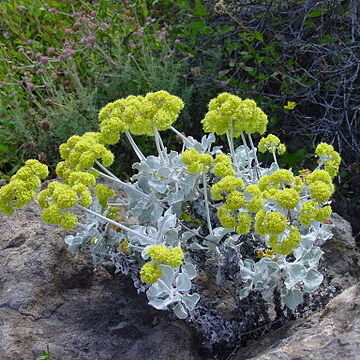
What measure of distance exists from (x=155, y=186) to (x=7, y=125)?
244 cm

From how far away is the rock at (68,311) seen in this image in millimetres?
2438

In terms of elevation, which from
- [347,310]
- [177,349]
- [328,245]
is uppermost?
[347,310]

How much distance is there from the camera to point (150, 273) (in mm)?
1967

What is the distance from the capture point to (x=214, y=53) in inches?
165

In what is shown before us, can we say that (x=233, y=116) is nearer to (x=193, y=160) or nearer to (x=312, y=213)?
(x=193, y=160)

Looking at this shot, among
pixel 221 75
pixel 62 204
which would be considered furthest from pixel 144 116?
pixel 221 75

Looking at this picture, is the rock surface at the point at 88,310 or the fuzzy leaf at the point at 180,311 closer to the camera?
the fuzzy leaf at the point at 180,311

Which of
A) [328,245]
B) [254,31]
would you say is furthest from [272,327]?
[254,31]

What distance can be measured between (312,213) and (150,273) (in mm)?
663

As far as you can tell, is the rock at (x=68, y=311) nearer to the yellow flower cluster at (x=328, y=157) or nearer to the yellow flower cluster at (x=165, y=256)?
the yellow flower cluster at (x=165, y=256)

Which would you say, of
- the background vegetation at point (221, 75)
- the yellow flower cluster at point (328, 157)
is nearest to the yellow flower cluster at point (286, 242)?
the yellow flower cluster at point (328, 157)

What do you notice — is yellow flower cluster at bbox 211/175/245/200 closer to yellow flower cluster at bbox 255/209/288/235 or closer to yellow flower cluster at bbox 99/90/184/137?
yellow flower cluster at bbox 255/209/288/235

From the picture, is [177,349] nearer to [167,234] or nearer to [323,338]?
[167,234]

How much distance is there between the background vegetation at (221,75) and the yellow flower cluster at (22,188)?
1571 mm
